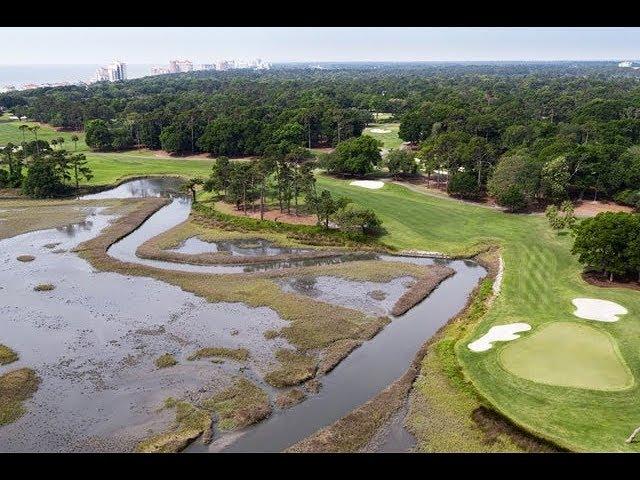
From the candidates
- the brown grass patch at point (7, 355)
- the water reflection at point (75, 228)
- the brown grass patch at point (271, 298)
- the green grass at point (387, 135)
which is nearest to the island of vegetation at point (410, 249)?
the brown grass patch at point (271, 298)

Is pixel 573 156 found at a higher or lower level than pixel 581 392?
higher

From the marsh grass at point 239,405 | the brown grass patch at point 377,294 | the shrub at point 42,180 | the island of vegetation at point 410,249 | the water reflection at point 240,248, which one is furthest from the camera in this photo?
the shrub at point 42,180

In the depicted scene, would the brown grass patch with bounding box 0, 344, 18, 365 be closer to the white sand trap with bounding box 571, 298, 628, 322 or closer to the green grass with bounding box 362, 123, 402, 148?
the white sand trap with bounding box 571, 298, 628, 322

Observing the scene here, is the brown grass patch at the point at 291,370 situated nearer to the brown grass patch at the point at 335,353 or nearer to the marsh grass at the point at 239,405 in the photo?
the brown grass patch at the point at 335,353

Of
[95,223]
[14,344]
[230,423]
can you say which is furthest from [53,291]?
[230,423]
